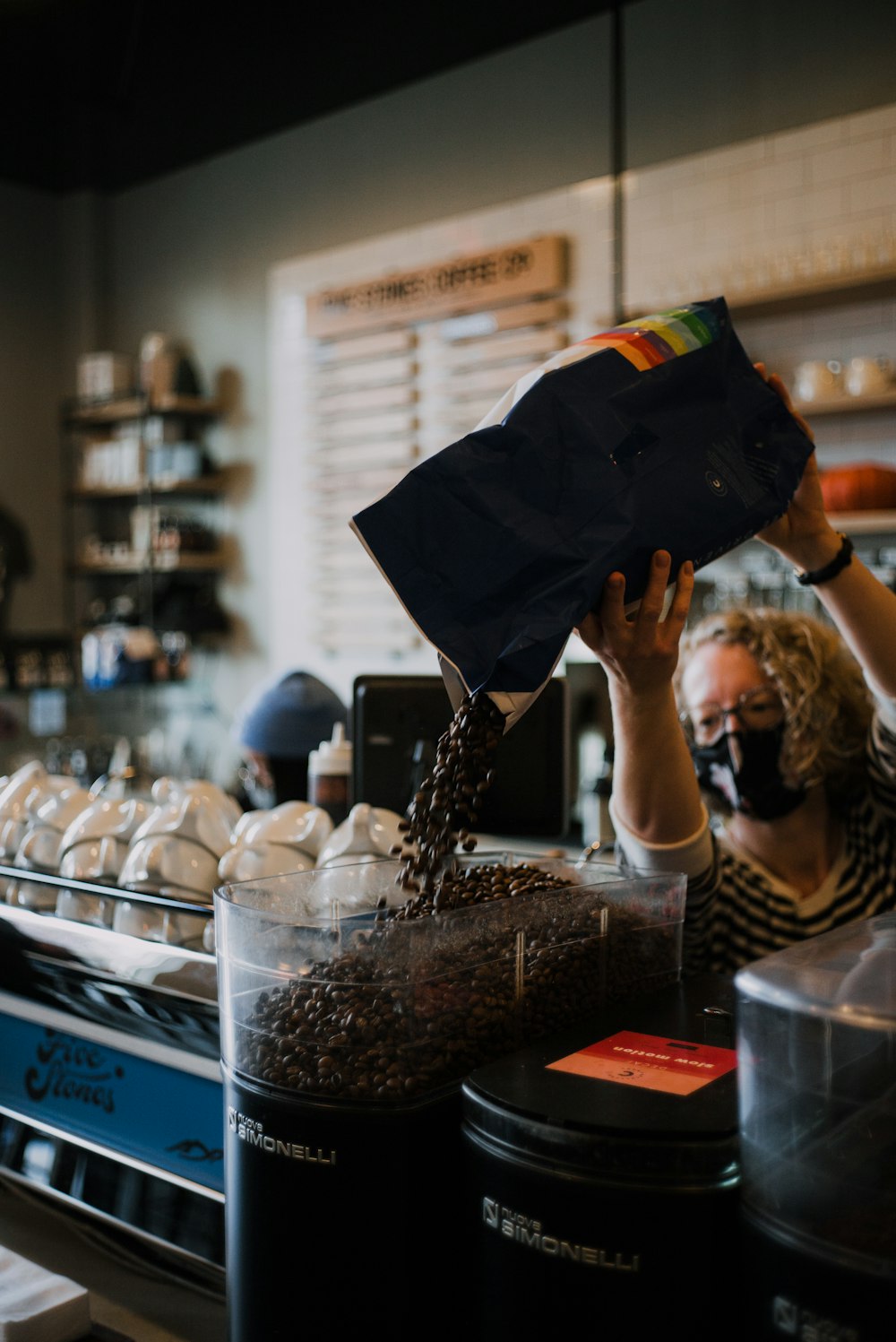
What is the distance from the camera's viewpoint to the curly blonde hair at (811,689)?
1829mm

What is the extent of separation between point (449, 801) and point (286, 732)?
1.79 m

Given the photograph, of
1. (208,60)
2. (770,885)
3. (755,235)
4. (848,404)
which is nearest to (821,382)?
(848,404)

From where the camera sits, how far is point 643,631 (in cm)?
117

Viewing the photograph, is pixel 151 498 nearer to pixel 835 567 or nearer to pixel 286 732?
pixel 286 732

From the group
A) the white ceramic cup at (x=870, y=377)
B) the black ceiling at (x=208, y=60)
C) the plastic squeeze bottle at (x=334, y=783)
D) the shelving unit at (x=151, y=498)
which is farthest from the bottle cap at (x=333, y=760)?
the shelving unit at (x=151, y=498)

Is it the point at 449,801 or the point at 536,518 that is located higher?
the point at 536,518

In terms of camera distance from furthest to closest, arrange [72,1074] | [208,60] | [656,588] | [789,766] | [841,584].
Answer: [208,60] < [789,766] < [841,584] < [72,1074] < [656,588]

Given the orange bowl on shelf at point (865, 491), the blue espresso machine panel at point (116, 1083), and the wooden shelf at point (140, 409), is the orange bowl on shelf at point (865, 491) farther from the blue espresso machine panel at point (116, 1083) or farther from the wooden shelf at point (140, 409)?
the wooden shelf at point (140, 409)

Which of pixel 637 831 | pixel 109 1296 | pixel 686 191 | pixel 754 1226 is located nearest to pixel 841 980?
pixel 754 1226

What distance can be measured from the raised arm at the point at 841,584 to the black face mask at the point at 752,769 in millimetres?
269

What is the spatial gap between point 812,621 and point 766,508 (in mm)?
819

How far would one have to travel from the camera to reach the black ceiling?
470 cm

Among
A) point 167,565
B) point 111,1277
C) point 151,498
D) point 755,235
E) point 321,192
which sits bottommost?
point 111,1277

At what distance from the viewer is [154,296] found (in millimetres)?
6664
